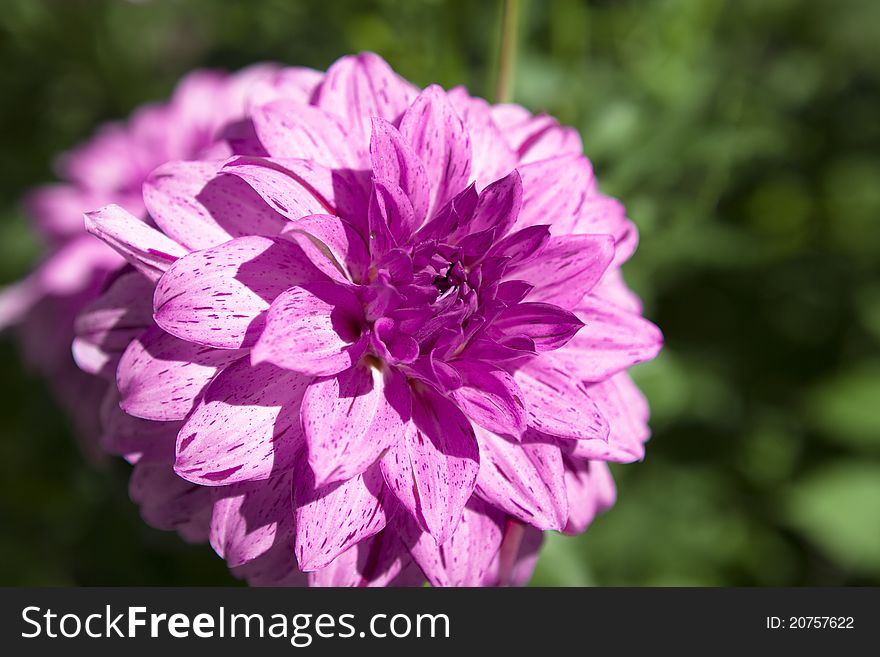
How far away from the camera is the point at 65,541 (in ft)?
8.96

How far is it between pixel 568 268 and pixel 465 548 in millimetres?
447

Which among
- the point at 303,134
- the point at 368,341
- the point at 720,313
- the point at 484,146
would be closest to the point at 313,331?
the point at 368,341

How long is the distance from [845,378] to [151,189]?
2323 millimetres

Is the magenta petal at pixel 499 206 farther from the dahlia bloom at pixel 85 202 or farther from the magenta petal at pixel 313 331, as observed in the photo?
the dahlia bloom at pixel 85 202

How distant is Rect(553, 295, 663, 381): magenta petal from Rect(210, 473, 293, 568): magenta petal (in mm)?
476

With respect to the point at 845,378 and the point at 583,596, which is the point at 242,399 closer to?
the point at 583,596

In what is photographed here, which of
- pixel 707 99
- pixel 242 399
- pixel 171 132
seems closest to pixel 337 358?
pixel 242 399

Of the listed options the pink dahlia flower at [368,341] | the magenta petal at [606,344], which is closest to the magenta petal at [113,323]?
Result: the pink dahlia flower at [368,341]

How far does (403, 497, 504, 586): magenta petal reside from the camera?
1.22m

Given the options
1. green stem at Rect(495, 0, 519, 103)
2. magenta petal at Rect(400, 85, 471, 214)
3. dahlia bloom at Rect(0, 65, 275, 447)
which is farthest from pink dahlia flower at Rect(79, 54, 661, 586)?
dahlia bloom at Rect(0, 65, 275, 447)

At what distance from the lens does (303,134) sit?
1.26 metres

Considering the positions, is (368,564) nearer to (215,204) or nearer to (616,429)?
(616,429)

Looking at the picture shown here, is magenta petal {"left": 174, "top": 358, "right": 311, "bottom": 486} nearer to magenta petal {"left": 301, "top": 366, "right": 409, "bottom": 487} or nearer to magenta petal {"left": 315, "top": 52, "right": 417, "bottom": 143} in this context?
magenta petal {"left": 301, "top": 366, "right": 409, "bottom": 487}

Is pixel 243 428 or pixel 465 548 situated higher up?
pixel 243 428
